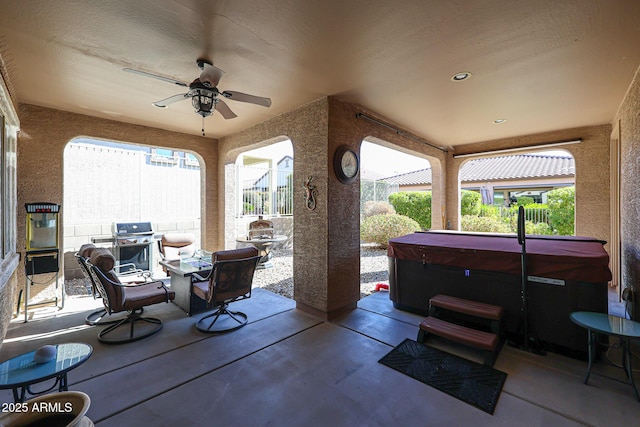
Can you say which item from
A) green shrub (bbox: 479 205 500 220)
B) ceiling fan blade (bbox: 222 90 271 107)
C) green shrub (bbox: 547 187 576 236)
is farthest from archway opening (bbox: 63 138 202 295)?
green shrub (bbox: 547 187 576 236)

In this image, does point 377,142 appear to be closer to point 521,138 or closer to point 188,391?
point 521,138

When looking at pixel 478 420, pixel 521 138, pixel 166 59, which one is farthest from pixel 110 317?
pixel 521 138

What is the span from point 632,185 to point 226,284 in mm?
4933

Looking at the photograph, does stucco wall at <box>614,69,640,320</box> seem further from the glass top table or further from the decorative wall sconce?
the glass top table

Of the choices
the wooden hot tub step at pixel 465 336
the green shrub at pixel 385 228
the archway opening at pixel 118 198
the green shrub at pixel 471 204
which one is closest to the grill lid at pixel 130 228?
the archway opening at pixel 118 198

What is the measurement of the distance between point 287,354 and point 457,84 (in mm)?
3652

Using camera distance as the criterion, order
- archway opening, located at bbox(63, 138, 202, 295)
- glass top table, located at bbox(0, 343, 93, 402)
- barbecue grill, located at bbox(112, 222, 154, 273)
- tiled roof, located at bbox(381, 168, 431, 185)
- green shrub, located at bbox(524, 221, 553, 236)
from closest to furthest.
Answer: glass top table, located at bbox(0, 343, 93, 402)
barbecue grill, located at bbox(112, 222, 154, 273)
archway opening, located at bbox(63, 138, 202, 295)
green shrub, located at bbox(524, 221, 553, 236)
tiled roof, located at bbox(381, 168, 431, 185)

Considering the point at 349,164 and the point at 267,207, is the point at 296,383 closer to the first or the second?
the point at 349,164

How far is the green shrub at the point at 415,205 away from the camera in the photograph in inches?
394

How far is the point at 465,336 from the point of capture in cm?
279

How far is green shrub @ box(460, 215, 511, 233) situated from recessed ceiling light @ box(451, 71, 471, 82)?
17.6ft

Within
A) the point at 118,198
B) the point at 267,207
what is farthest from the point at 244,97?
the point at 267,207

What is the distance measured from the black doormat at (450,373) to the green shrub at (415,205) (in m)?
7.61

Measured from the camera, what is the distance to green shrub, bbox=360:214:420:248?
8.84m
